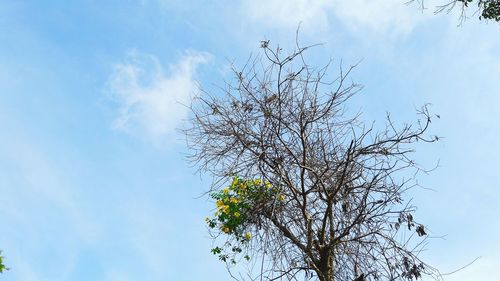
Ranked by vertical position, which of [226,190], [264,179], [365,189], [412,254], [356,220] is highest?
[226,190]

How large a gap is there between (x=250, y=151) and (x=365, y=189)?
1.50m

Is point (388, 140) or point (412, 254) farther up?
point (388, 140)

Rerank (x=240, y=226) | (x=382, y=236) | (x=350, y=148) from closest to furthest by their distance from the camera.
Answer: (x=350, y=148), (x=382, y=236), (x=240, y=226)

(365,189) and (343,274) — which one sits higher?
(365,189)

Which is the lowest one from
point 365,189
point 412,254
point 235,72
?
point 412,254

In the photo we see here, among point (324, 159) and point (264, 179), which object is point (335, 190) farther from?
point (264, 179)

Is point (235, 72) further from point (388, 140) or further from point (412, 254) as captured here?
point (412, 254)

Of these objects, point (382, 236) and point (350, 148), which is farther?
point (382, 236)

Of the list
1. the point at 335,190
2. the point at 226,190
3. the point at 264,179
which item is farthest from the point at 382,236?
the point at 226,190

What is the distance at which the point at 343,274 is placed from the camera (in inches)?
252

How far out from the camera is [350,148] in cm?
612

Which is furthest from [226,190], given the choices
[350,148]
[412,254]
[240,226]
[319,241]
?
[412,254]

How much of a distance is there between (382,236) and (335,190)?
34.8 inches

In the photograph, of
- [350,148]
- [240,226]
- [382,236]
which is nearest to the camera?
[350,148]
